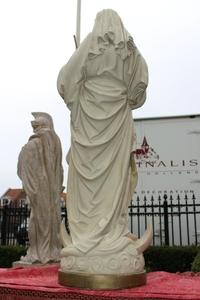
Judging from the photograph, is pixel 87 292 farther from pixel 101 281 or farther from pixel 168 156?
pixel 168 156

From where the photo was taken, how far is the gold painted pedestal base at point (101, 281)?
10.5ft

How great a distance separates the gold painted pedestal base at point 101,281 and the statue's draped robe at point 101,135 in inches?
13.6

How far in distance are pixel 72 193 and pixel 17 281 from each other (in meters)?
0.93

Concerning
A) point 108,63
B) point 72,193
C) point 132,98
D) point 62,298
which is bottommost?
point 62,298

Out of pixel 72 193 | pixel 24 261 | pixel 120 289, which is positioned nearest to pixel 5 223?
pixel 24 261

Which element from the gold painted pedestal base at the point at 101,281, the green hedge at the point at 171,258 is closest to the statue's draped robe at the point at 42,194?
the gold painted pedestal base at the point at 101,281

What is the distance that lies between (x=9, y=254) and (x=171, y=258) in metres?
3.57

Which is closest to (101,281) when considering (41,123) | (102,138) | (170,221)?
(102,138)

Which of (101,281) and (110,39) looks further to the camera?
(110,39)

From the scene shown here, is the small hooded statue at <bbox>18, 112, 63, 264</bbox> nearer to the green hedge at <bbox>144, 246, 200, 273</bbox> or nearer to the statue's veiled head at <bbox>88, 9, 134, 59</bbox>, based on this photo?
the statue's veiled head at <bbox>88, 9, 134, 59</bbox>

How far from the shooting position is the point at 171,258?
8.62 m

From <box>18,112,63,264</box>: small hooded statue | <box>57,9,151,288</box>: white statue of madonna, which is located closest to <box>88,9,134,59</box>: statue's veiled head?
<box>57,9,151,288</box>: white statue of madonna

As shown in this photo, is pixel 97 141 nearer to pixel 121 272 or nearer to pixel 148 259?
pixel 121 272

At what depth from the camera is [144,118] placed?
10.9 metres
